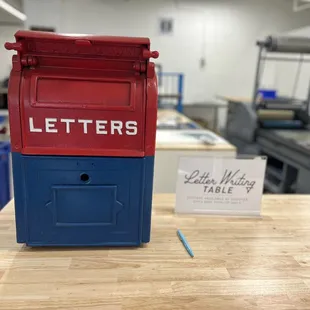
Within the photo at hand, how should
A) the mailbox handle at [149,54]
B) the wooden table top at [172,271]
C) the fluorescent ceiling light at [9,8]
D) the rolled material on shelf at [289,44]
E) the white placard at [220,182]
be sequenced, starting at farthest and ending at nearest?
the fluorescent ceiling light at [9,8] < the rolled material on shelf at [289,44] < the white placard at [220,182] < the mailbox handle at [149,54] < the wooden table top at [172,271]

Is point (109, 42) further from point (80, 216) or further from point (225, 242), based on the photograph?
point (225, 242)

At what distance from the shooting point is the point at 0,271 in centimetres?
80

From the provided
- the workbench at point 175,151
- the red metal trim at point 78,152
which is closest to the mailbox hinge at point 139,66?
the red metal trim at point 78,152

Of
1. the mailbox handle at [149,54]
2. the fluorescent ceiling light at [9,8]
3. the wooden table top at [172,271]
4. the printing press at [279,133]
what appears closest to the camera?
the wooden table top at [172,271]

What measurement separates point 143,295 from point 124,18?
230 inches

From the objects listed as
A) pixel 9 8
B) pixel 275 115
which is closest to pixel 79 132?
pixel 275 115

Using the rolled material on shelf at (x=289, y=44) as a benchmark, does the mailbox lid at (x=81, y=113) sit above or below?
below

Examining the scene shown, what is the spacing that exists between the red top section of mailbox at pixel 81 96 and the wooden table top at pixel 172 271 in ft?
0.98

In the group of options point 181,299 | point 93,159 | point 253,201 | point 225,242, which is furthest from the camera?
point 253,201

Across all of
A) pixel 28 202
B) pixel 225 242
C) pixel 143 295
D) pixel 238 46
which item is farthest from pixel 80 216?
pixel 238 46

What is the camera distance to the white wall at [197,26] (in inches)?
224

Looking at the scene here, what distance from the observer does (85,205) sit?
89cm

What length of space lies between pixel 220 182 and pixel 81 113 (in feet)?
1.74

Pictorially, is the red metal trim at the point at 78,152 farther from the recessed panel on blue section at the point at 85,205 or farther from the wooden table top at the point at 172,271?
the wooden table top at the point at 172,271
